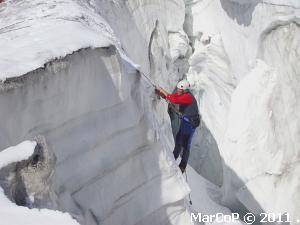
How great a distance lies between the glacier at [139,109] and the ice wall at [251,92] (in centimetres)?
2

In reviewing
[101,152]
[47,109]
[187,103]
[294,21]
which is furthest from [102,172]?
[294,21]

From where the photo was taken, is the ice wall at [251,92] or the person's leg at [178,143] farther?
the ice wall at [251,92]

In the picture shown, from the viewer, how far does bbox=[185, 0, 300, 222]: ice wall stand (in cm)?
764

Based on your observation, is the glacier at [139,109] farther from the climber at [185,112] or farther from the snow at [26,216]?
the climber at [185,112]

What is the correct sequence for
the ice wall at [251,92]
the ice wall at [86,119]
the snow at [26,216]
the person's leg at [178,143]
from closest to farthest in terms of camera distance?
the snow at [26,216] → the ice wall at [86,119] → the person's leg at [178,143] → the ice wall at [251,92]

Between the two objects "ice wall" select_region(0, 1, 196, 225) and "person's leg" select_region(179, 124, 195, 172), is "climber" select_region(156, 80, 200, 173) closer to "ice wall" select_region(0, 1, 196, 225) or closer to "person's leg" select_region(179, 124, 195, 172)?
"person's leg" select_region(179, 124, 195, 172)

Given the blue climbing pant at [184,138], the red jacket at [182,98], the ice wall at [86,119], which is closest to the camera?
the ice wall at [86,119]

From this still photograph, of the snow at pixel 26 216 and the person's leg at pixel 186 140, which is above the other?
the snow at pixel 26 216


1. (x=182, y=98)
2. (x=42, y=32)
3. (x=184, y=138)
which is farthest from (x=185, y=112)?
(x=42, y=32)

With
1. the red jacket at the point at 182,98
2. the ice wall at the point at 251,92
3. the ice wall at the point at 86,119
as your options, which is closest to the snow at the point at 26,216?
the ice wall at the point at 86,119

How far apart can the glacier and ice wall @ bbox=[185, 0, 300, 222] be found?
18mm

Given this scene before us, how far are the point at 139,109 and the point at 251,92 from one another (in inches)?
176

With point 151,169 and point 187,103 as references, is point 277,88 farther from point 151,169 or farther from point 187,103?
point 151,169

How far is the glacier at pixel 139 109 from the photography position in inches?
117
